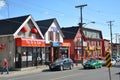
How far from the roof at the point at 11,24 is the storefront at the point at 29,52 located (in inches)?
78.7

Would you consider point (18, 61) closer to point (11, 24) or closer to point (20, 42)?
point (20, 42)

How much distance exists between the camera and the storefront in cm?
3709

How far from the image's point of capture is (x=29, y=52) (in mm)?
39594

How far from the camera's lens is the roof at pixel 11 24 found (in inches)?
1496

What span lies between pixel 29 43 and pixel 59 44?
10830 millimetres

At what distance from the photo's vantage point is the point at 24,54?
1506 inches

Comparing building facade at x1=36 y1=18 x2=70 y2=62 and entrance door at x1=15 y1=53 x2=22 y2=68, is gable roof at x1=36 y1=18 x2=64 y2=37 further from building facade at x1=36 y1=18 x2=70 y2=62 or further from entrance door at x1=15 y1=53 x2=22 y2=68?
entrance door at x1=15 y1=53 x2=22 y2=68

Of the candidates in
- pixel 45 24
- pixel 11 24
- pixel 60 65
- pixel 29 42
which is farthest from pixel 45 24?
pixel 60 65

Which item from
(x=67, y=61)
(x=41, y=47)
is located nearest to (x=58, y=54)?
(x=41, y=47)

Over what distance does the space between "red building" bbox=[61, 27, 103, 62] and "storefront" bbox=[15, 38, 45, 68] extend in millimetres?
16813

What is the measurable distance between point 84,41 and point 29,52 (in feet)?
89.1

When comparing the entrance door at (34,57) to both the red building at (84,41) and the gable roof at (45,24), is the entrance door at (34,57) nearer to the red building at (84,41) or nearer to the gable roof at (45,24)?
the gable roof at (45,24)

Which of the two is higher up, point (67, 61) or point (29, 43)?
point (29, 43)

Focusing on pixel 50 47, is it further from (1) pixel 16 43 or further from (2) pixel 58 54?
(1) pixel 16 43
